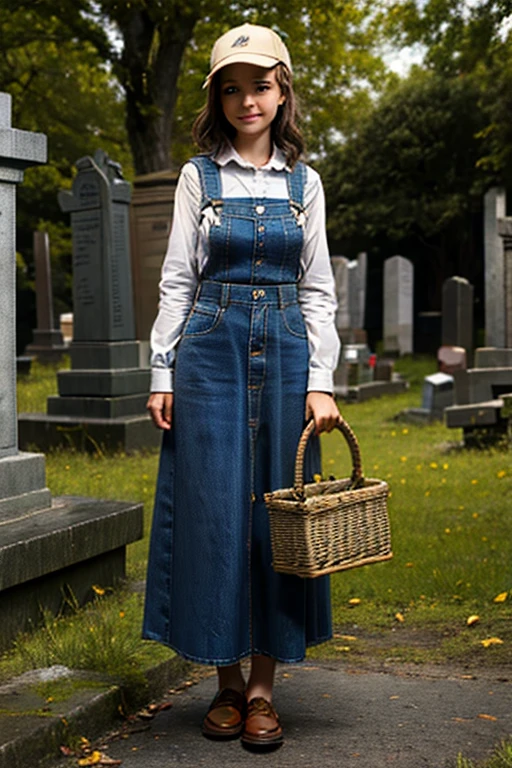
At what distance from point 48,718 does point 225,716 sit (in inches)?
20.7

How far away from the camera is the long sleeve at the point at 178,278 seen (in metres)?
3.28

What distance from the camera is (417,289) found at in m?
31.5

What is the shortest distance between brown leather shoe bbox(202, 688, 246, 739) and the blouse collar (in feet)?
5.21

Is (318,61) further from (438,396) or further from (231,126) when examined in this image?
(231,126)

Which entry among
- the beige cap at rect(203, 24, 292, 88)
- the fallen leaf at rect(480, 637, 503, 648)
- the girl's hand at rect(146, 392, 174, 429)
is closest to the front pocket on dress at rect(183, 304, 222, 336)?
the girl's hand at rect(146, 392, 174, 429)

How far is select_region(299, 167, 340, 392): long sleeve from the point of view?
3.31 m

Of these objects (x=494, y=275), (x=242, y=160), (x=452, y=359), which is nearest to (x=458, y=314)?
(x=452, y=359)

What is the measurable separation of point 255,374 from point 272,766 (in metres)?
1.11

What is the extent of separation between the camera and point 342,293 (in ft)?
60.3

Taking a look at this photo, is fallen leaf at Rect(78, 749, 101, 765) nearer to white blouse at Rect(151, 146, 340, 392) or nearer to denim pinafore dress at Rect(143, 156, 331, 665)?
denim pinafore dress at Rect(143, 156, 331, 665)

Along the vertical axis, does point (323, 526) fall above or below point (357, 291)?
below

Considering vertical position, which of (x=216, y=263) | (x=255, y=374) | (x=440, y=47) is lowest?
(x=255, y=374)

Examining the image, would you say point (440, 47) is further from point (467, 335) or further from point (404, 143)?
point (404, 143)

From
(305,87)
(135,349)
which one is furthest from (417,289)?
(135,349)
